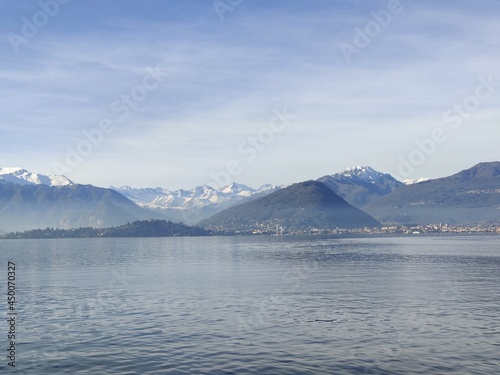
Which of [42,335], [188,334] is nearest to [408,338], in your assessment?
[188,334]

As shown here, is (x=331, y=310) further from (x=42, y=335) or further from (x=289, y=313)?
(x=42, y=335)

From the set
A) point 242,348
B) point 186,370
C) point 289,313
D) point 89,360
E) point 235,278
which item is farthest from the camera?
point 235,278

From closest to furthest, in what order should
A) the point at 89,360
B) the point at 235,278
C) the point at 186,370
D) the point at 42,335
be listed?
the point at 186,370 → the point at 89,360 → the point at 42,335 → the point at 235,278

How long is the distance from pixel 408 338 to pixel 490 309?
2501 cm

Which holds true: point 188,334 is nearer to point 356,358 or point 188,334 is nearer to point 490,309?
point 356,358

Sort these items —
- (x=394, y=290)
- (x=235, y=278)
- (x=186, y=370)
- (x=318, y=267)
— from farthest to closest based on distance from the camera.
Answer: (x=318, y=267), (x=235, y=278), (x=394, y=290), (x=186, y=370)

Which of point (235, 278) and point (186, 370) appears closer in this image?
point (186, 370)

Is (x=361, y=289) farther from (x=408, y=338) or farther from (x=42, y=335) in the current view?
(x=42, y=335)

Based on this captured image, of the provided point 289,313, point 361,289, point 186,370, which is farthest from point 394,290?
point 186,370

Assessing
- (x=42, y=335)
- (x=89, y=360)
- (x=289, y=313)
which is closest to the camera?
(x=89, y=360)

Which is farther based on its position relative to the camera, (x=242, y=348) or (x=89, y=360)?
(x=242, y=348)

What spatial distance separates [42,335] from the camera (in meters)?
64.8

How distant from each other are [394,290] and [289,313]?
32.4 meters

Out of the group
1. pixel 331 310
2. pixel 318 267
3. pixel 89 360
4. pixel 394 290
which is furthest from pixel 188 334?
pixel 318 267
